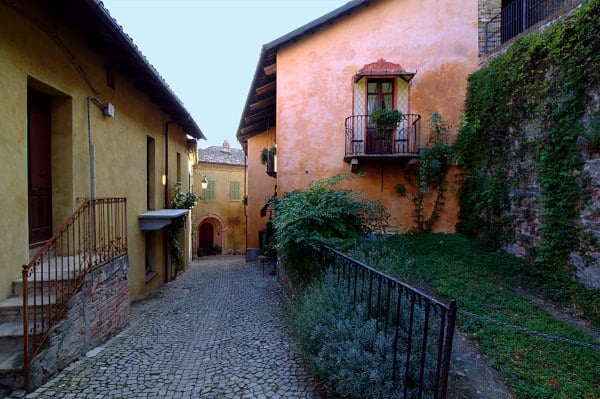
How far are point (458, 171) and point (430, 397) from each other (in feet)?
24.2

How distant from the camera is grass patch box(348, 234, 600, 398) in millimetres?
3236

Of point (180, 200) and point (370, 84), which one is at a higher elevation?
point (370, 84)

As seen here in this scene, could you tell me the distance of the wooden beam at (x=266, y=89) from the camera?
10.2 m

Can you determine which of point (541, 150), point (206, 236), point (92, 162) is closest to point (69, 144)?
point (92, 162)

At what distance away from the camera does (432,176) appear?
8.55 m

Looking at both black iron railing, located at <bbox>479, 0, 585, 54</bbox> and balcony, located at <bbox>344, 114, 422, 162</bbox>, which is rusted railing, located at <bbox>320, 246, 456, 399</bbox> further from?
black iron railing, located at <bbox>479, 0, 585, 54</bbox>

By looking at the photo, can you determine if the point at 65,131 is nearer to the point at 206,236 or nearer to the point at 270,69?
the point at 270,69

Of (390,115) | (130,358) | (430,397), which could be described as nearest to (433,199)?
(390,115)

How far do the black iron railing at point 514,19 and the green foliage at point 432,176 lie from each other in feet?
8.18

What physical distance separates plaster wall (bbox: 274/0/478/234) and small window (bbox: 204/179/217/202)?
13.2m

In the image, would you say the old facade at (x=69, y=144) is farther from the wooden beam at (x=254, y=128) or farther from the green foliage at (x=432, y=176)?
the green foliage at (x=432, y=176)

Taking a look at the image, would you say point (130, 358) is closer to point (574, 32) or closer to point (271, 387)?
point (271, 387)

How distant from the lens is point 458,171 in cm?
854

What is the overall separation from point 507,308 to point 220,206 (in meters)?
19.0
